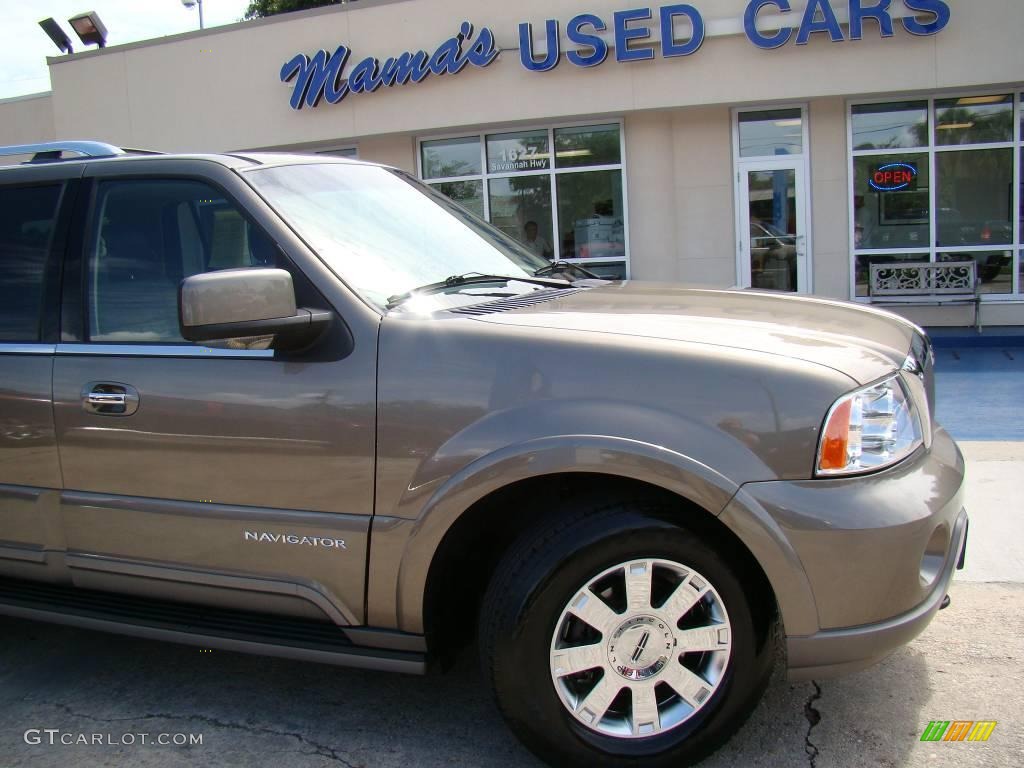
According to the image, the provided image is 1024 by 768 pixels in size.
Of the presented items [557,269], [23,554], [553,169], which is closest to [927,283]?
[553,169]

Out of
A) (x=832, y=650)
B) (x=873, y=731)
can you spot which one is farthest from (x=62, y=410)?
(x=873, y=731)

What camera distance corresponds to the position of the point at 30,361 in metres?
3.12

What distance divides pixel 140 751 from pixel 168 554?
64 centimetres

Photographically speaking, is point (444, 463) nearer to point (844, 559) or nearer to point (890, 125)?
point (844, 559)

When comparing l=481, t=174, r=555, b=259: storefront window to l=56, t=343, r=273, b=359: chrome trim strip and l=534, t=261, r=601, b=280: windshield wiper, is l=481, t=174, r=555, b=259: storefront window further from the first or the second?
l=56, t=343, r=273, b=359: chrome trim strip

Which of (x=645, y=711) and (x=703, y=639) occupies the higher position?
(x=703, y=639)

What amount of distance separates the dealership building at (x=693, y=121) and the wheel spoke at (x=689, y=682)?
30.8 ft

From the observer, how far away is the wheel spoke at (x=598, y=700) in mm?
2541

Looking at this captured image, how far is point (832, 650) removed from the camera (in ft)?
7.93

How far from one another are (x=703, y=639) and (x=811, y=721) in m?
0.70

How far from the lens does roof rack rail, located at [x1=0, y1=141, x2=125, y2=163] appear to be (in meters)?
3.37

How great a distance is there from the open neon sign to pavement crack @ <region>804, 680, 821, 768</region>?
1076cm

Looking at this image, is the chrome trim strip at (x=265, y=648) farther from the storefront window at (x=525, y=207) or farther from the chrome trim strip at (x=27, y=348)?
the storefront window at (x=525, y=207)

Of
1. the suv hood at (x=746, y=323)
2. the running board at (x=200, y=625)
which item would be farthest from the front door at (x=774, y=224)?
the running board at (x=200, y=625)
